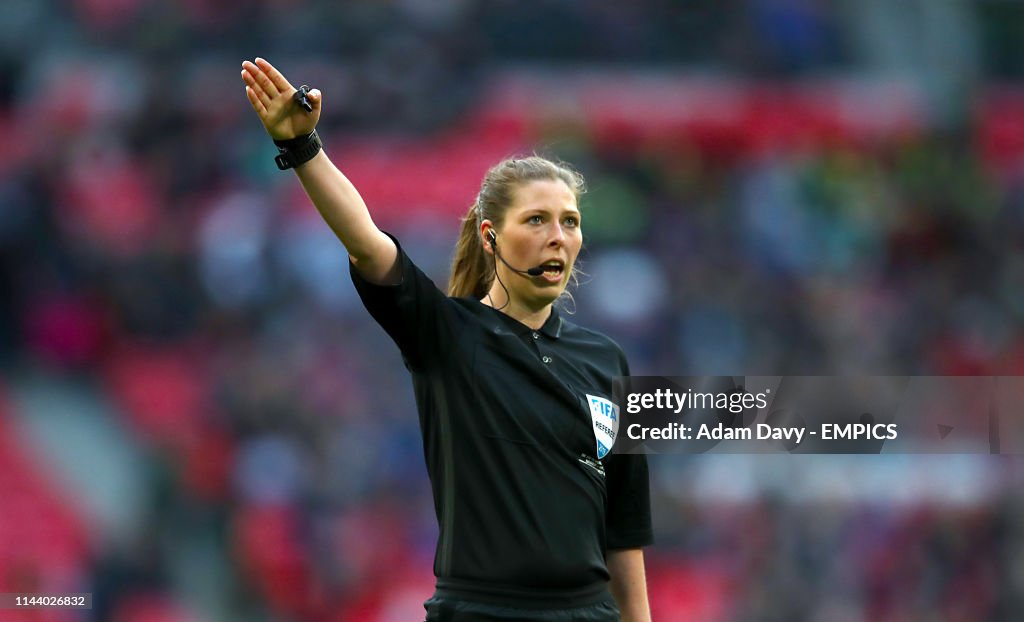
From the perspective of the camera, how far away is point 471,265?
3.11m

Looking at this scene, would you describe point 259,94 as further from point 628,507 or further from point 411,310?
point 628,507

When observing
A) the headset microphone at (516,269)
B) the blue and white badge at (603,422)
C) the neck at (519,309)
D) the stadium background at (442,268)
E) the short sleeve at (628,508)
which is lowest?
the short sleeve at (628,508)

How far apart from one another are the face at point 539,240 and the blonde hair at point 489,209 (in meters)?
0.02

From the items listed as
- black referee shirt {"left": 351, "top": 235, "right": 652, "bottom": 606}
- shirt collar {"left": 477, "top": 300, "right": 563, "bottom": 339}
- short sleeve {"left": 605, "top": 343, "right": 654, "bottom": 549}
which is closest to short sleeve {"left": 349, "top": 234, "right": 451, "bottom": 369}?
black referee shirt {"left": 351, "top": 235, "right": 652, "bottom": 606}

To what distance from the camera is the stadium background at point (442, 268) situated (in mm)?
8008

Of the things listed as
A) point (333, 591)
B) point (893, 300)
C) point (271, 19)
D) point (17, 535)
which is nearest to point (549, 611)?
point (333, 591)

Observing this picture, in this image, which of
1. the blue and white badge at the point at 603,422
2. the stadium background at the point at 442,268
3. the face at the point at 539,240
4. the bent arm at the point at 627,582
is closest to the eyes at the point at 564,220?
the face at the point at 539,240

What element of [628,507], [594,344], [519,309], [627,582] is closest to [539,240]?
[519,309]

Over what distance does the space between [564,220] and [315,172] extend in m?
0.58

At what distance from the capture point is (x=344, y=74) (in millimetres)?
10398

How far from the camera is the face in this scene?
116 inches

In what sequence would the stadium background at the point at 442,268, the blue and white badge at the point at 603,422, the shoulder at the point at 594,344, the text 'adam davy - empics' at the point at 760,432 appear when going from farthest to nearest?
the stadium background at the point at 442,268
the text 'adam davy - empics' at the point at 760,432
the shoulder at the point at 594,344
the blue and white badge at the point at 603,422

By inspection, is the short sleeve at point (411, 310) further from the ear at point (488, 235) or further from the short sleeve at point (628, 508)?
the short sleeve at point (628, 508)

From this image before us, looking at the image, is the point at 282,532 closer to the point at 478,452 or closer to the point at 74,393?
the point at 74,393
